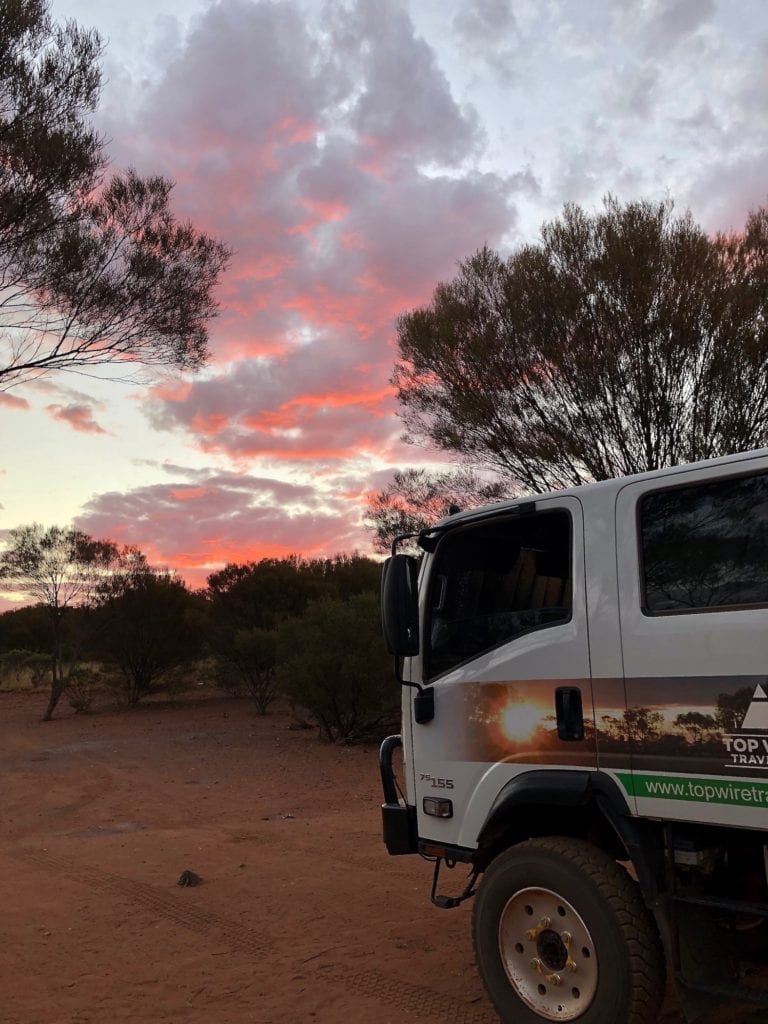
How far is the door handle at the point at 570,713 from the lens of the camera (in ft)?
12.7

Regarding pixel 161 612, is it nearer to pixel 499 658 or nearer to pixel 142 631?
pixel 142 631

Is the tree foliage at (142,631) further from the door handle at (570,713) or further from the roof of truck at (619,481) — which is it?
the door handle at (570,713)

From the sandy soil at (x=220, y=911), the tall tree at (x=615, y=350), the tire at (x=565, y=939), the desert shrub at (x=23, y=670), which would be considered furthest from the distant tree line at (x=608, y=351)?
the desert shrub at (x=23, y=670)

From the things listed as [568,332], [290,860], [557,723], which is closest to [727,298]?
[568,332]

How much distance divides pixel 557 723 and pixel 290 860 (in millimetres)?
5030

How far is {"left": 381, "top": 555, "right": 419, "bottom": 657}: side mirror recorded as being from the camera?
429cm

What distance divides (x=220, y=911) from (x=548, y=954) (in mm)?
3444

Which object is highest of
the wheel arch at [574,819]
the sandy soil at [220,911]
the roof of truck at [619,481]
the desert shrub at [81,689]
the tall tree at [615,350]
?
the tall tree at [615,350]

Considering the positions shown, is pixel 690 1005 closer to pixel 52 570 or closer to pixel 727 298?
pixel 727 298

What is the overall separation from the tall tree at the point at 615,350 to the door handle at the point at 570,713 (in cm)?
1118

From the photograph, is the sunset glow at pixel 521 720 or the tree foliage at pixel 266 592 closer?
the sunset glow at pixel 521 720

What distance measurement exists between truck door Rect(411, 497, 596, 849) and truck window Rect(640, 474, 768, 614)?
0.36m

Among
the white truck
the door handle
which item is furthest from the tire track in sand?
the door handle

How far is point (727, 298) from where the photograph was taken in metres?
14.4
